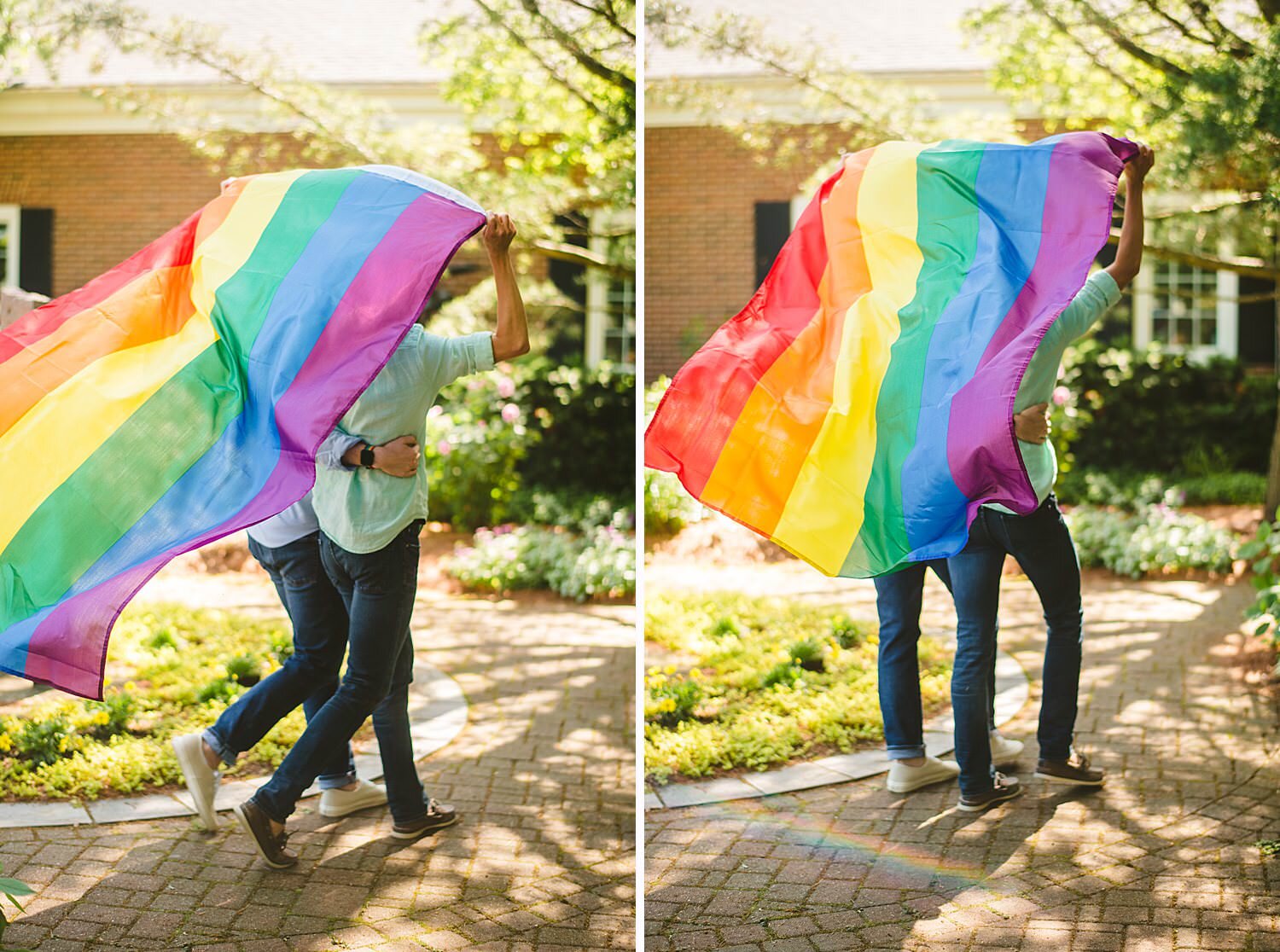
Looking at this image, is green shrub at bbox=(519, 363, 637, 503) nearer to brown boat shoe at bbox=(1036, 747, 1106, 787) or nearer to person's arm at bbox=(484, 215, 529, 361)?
brown boat shoe at bbox=(1036, 747, 1106, 787)

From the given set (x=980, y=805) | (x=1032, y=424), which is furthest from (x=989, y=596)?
(x=980, y=805)

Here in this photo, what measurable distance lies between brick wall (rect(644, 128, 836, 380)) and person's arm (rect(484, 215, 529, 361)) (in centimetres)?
210

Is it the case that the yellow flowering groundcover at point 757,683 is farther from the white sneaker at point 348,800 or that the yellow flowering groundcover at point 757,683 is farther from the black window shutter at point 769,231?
the black window shutter at point 769,231

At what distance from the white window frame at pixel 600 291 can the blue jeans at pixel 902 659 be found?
2819mm

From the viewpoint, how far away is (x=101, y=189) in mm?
4945

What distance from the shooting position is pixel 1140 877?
318 centimetres

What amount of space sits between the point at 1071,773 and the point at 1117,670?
1204 millimetres

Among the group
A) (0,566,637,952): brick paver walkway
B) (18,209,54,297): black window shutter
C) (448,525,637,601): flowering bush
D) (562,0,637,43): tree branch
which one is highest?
(562,0,637,43): tree branch

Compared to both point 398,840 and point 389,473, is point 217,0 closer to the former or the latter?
point 389,473

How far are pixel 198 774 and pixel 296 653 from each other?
44 centimetres

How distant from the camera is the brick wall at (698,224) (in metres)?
5.26

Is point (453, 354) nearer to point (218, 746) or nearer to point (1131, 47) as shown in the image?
point (218, 746)

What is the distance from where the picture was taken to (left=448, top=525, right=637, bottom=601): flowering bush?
6.15m

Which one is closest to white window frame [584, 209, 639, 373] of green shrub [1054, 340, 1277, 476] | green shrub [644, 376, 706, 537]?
green shrub [644, 376, 706, 537]
